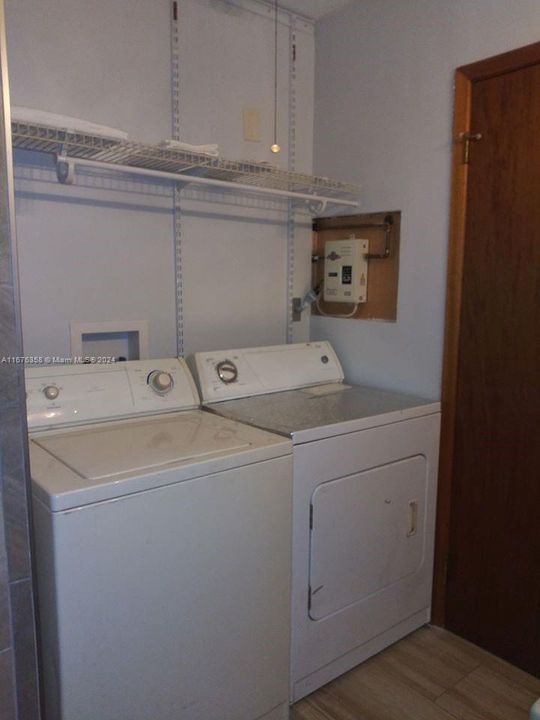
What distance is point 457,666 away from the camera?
1.97m

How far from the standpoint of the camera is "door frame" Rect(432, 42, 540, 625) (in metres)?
1.93

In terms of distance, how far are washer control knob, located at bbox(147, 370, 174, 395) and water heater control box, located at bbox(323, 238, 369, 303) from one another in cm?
95

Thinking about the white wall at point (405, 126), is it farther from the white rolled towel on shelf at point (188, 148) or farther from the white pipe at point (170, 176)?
the white rolled towel on shelf at point (188, 148)

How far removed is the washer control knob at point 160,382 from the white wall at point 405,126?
930 millimetres

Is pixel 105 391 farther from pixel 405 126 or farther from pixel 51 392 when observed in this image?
pixel 405 126

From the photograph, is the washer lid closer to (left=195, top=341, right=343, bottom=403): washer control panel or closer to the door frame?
(left=195, top=341, right=343, bottom=403): washer control panel

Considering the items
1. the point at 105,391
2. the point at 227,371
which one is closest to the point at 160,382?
the point at 105,391

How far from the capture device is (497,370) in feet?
6.43

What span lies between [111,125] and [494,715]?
238 centimetres

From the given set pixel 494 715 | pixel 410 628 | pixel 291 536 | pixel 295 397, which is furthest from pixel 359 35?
pixel 494 715

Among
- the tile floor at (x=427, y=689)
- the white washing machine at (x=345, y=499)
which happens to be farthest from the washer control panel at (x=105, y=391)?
the tile floor at (x=427, y=689)

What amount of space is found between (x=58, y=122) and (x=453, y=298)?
146 centimetres

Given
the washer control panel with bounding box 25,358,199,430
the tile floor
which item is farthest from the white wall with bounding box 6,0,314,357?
the tile floor

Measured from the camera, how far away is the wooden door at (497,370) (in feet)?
6.03
